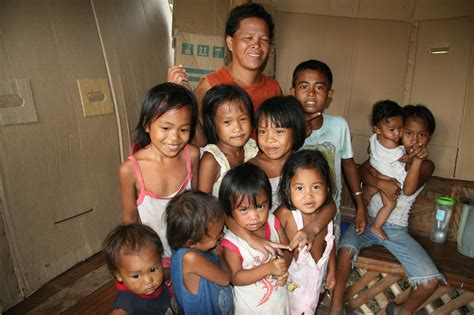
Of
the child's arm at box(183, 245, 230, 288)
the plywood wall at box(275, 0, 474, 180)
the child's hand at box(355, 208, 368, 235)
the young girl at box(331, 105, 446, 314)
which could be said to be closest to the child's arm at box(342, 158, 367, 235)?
the child's hand at box(355, 208, 368, 235)

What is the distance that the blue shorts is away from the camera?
2.23 meters

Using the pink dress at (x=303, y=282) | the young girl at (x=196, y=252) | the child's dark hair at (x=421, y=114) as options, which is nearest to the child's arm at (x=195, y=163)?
the young girl at (x=196, y=252)

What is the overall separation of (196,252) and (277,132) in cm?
69

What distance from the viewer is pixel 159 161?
5.45ft

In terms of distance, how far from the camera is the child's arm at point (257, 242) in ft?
5.03

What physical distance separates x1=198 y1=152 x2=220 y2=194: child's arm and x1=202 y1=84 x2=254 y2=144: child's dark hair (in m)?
0.17

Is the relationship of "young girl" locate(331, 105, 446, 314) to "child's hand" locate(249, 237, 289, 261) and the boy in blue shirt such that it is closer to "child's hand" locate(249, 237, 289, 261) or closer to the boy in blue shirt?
the boy in blue shirt

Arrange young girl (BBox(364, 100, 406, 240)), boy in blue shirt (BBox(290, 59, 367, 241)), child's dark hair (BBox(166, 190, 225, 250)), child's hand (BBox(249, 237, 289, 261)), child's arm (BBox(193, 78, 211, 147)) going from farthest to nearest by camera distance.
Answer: young girl (BBox(364, 100, 406, 240)), boy in blue shirt (BBox(290, 59, 367, 241)), child's arm (BBox(193, 78, 211, 147)), child's hand (BBox(249, 237, 289, 261)), child's dark hair (BBox(166, 190, 225, 250))

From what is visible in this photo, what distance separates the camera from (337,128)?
2.07 meters

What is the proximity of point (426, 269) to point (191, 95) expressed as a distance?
68.7 inches

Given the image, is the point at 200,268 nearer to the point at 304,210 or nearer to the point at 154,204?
the point at 154,204

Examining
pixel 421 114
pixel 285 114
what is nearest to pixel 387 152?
pixel 421 114

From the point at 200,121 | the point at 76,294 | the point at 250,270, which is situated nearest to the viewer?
the point at 250,270

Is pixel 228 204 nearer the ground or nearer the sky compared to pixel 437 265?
nearer the sky
